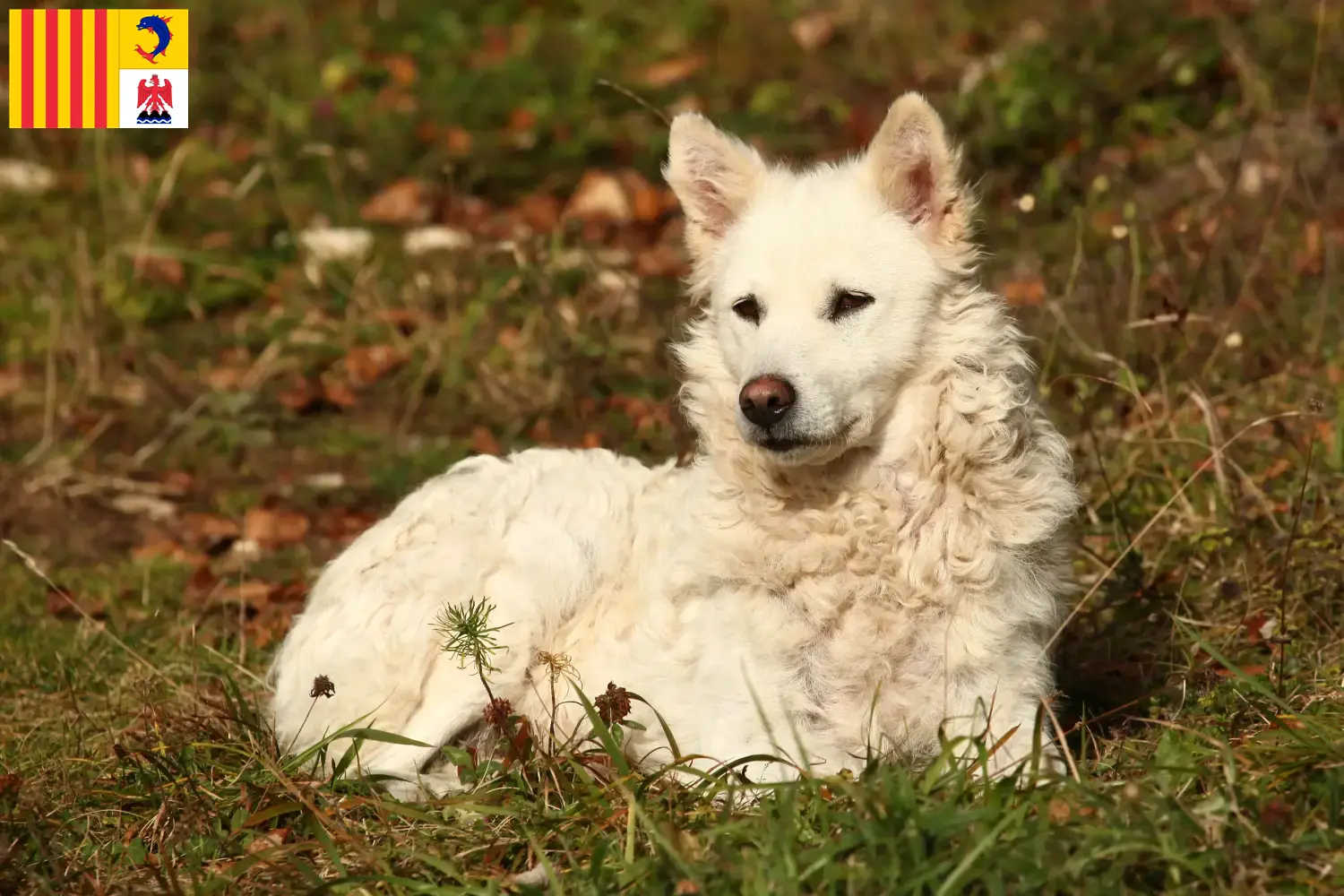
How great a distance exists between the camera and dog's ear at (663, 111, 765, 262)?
4.43 m

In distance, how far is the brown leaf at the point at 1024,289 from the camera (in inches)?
277

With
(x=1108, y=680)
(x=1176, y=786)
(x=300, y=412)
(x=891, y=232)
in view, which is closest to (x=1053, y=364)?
(x=1108, y=680)

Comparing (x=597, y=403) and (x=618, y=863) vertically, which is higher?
(x=597, y=403)

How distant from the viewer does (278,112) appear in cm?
1057

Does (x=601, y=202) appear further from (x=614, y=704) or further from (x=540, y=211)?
(x=614, y=704)

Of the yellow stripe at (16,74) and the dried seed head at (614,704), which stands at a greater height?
the yellow stripe at (16,74)

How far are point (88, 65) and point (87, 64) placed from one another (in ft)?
0.07

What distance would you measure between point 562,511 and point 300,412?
11.7 feet

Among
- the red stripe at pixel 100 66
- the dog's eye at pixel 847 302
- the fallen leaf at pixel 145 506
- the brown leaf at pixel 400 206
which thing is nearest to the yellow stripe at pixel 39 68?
the red stripe at pixel 100 66

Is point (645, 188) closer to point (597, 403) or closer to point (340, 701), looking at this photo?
point (597, 403)

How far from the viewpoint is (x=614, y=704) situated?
3975 mm

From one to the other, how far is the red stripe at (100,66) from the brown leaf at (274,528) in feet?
10.7

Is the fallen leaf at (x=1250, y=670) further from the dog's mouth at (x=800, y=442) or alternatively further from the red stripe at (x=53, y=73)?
the red stripe at (x=53, y=73)

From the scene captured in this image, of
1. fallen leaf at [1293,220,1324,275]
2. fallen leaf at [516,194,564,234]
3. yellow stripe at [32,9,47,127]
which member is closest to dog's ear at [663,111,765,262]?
fallen leaf at [1293,220,1324,275]
